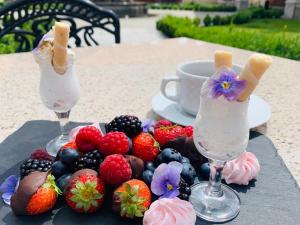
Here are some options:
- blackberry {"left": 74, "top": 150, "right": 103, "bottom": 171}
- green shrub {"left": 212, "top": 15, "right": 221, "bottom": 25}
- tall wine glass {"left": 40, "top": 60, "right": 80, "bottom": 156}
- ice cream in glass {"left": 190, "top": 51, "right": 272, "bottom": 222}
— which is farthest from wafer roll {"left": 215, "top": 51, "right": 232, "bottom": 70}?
green shrub {"left": 212, "top": 15, "right": 221, "bottom": 25}

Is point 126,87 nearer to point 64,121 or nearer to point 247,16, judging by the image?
point 64,121

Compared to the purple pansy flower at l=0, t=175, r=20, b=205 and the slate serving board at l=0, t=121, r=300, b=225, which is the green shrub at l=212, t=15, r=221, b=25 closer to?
the slate serving board at l=0, t=121, r=300, b=225

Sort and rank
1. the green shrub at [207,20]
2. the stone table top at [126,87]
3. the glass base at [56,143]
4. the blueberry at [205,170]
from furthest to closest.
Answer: the green shrub at [207,20]
the stone table top at [126,87]
the glass base at [56,143]
the blueberry at [205,170]

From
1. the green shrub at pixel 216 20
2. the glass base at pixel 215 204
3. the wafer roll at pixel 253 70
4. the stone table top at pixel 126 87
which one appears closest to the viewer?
the wafer roll at pixel 253 70

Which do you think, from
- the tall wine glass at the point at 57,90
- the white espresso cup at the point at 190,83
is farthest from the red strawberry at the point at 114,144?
the white espresso cup at the point at 190,83

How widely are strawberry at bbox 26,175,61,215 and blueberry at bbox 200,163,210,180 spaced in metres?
0.31

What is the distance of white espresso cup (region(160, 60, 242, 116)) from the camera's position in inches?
37.0

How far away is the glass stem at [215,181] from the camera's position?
66 cm

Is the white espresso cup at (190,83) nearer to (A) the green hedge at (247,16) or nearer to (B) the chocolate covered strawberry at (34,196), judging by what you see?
(B) the chocolate covered strawberry at (34,196)

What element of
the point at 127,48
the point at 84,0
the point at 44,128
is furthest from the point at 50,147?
the point at 84,0

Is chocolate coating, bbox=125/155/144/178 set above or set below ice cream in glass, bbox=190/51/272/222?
below

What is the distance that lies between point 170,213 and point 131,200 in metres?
0.07

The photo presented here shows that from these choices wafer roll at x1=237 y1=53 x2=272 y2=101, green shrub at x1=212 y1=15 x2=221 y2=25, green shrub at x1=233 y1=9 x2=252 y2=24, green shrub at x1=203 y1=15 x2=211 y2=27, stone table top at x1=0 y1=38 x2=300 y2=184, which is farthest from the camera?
green shrub at x1=233 y1=9 x2=252 y2=24

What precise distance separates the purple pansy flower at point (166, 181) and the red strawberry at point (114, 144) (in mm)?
92
